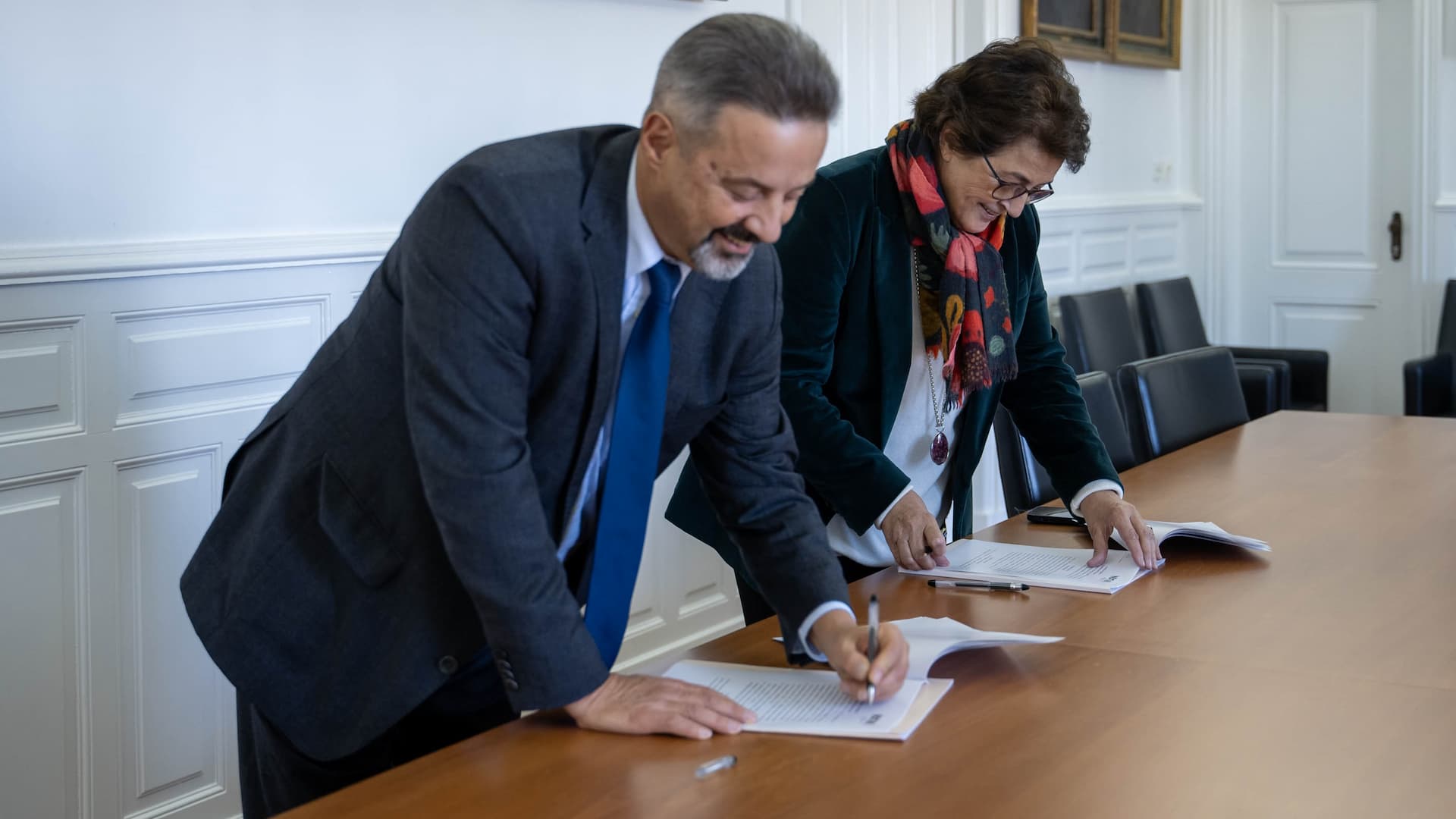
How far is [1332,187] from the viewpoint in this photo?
7.06 meters

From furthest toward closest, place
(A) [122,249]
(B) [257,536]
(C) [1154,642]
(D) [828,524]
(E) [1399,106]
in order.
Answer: (E) [1399,106]
(A) [122,249]
(D) [828,524]
(C) [1154,642]
(B) [257,536]

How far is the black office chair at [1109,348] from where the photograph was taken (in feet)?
18.9

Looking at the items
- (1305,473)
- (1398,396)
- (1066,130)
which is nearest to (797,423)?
(1066,130)

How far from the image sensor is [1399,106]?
6785mm

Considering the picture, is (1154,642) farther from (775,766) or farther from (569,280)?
(569,280)

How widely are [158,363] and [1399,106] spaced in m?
6.10

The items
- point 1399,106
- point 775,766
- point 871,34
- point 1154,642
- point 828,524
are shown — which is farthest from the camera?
point 1399,106

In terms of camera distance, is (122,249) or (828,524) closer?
(828,524)

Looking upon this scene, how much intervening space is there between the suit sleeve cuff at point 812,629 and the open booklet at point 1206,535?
809 mm

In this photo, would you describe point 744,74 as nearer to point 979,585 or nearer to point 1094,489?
point 979,585

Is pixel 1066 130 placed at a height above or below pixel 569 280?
above

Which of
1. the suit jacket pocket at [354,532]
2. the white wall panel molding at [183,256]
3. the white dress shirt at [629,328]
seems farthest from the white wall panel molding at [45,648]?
the white dress shirt at [629,328]

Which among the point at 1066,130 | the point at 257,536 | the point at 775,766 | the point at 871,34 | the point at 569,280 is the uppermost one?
the point at 871,34

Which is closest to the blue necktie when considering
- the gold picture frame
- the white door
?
the gold picture frame
